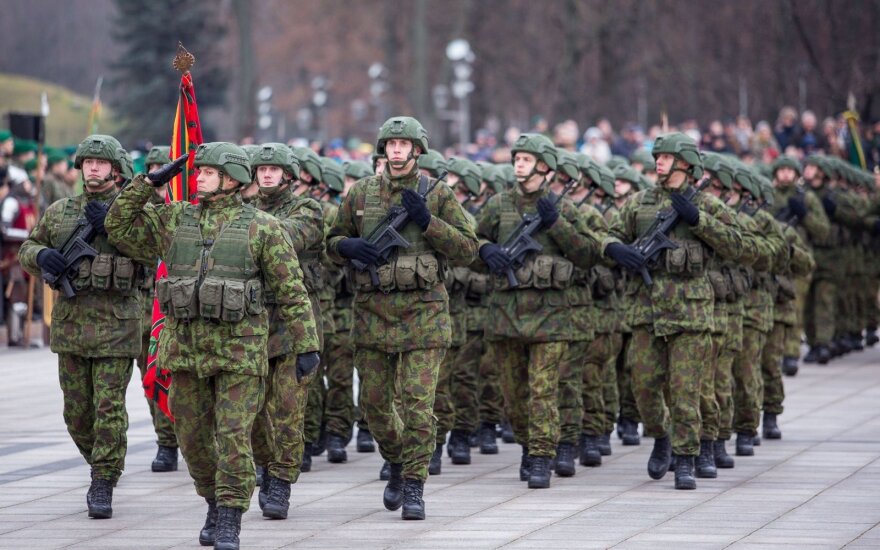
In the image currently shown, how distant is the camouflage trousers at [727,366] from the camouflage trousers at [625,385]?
4.68 ft

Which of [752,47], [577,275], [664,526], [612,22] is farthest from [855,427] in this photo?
[752,47]

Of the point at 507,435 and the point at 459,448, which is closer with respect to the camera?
the point at 459,448

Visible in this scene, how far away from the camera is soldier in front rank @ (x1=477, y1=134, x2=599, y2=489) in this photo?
458 inches

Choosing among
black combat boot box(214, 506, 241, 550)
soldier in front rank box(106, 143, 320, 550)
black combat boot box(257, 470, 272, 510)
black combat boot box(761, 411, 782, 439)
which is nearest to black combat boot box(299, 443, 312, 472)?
black combat boot box(257, 470, 272, 510)

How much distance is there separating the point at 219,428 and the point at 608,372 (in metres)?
5.02

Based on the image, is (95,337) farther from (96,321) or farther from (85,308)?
(85,308)

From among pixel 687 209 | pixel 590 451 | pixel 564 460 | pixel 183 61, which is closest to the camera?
pixel 183 61

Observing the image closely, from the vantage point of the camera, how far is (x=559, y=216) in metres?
11.7

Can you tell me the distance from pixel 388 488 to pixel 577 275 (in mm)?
2207

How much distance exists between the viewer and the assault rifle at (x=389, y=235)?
34.9ft

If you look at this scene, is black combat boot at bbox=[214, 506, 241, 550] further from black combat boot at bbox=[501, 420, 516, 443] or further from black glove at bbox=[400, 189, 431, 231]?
black combat boot at bbox=[501, 420, 516, 443]

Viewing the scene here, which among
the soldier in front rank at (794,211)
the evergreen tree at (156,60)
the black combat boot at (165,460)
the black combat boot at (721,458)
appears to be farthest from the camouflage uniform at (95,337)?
the evergreen tree at (156,60)

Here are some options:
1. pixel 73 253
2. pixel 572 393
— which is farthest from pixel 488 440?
pixel 73 253

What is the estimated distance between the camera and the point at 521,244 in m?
11.8
